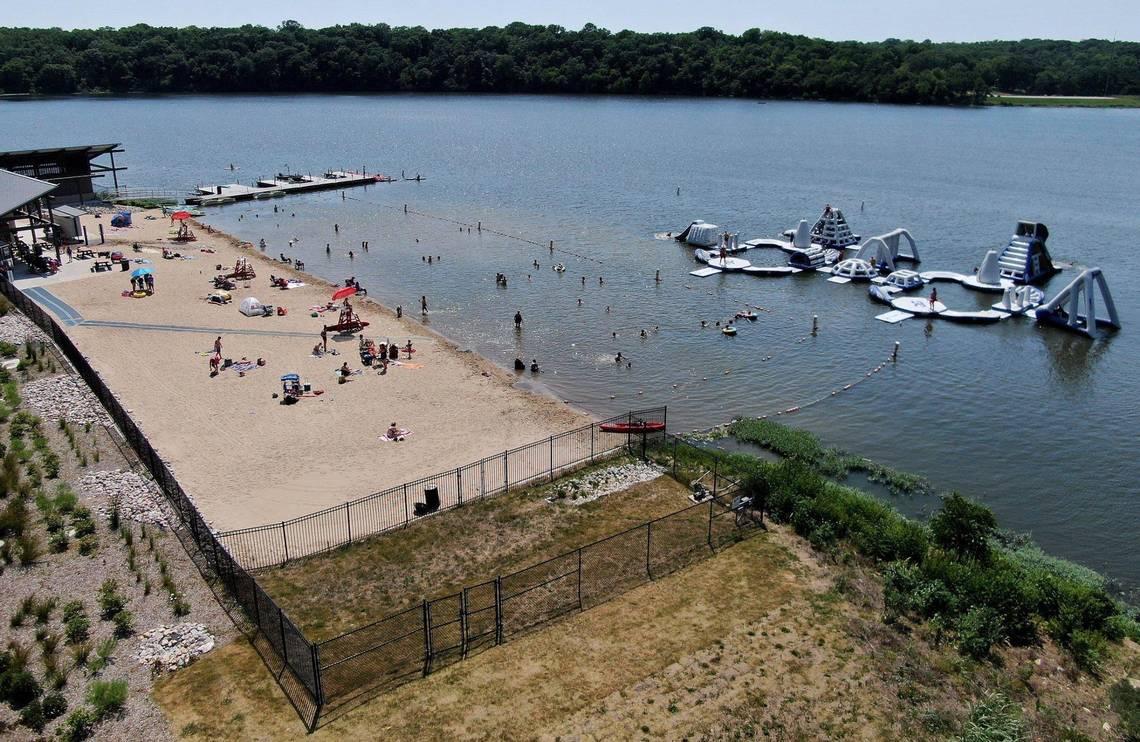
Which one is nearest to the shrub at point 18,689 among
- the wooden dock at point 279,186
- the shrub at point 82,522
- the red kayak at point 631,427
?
the shrub at point 82,522

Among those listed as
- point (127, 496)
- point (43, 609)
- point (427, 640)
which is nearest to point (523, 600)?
point (427, 640)

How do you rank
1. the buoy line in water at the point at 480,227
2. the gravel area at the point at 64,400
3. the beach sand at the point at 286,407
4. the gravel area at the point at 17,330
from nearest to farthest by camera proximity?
the beach sand at the point at 286,407 → the gravel area at the point at 64,400 → the gravel area at the point at 17,330 → the buoy line in water at the point at 480,227

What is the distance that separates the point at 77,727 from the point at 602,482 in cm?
1957

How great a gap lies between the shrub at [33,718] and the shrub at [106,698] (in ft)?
3.38

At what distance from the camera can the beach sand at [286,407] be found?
33812 millimetres

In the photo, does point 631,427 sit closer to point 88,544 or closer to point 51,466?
point 88,544

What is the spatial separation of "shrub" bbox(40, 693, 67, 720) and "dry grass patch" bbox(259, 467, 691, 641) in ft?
20.0

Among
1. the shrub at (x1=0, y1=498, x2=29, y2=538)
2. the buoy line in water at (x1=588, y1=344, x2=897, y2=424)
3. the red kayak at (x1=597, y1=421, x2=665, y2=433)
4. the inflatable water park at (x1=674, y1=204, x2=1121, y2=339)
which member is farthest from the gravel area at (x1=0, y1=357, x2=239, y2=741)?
the inflatable water park at (x1=674, y1=204, x2=1121, y2=339)

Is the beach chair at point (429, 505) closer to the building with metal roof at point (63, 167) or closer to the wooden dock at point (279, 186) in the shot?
the building with metal roof at point (63, 167)

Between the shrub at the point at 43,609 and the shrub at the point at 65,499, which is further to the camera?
the shrub at the point at 65,499

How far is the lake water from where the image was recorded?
41.6 metres

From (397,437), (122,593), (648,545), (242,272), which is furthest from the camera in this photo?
(242,272)

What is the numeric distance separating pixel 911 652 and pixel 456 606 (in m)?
13.2

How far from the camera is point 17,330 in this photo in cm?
4828
